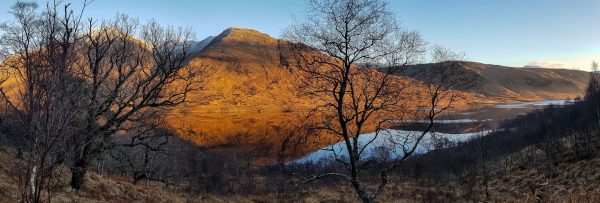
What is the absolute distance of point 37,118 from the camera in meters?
6.01

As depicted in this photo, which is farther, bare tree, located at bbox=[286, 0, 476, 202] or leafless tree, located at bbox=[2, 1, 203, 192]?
bare tree, located at bbox=[286, 0, 476, 202]

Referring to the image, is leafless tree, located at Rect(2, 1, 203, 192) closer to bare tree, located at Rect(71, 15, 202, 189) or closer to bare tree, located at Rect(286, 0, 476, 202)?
bare tree, located at Rect(71, 15, 202, 189)

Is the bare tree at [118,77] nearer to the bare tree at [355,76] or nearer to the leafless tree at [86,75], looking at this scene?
the leafless tree at [86,75]

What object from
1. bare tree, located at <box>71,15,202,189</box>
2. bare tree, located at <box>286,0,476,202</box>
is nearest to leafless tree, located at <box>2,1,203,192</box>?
bare tree, located at <box>71,15,202,189</box>

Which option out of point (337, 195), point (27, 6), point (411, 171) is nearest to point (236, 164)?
point (411, 171)

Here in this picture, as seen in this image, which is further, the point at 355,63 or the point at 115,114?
the point at 115,114

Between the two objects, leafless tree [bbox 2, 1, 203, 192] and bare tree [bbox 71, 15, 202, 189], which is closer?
leafless tree [bbox 2, 1, 203, 192]

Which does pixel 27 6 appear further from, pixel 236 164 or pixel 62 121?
pixel 236 164

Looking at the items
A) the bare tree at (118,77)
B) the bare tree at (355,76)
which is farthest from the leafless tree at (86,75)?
the bare tree at (355,76)

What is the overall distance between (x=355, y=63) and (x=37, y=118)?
1336cm

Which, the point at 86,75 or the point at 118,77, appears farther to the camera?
the point at 118,77

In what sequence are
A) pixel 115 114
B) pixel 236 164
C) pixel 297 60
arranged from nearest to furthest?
pixel 297 60, pixel 115 114, pixel 236 164

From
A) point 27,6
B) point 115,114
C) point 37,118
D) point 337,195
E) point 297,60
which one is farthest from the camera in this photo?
point 337,195

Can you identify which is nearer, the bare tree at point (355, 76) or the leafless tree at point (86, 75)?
the leafless tree at point (86, 75)
